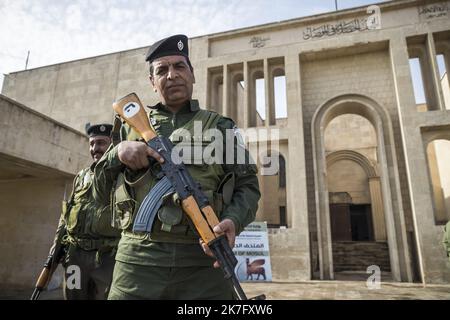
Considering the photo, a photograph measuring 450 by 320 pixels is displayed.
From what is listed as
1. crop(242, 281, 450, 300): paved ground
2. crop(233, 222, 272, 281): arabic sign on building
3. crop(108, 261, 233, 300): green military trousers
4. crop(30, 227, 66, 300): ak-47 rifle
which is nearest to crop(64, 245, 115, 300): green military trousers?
crop(30, 227, 66, 300): ak-47 rifle

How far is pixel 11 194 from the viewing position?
25.1 feet

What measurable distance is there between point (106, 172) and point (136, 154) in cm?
35

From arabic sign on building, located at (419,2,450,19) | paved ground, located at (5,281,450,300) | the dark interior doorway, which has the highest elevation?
arabic sign on building, located at (419,2,450,19)

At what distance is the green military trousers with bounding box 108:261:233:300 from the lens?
1435mm

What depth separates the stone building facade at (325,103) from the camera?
9.28 meters

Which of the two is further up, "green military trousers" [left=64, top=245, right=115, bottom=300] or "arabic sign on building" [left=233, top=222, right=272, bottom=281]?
"arabic sign on building" [left=233, top=222, right=272, bottom=281]

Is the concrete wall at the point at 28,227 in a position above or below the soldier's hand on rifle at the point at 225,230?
above

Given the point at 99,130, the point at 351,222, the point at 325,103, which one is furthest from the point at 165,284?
the point at 351,222

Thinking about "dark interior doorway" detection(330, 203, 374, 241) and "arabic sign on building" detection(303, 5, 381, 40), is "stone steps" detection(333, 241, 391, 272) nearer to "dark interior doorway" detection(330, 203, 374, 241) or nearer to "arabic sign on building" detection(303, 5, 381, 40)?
"dark interior doorway" detection(330, 203, 374, 241)

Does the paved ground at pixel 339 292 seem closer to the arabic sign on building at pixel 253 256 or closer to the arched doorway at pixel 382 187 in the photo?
the arabic sign on building at pixel 253 256

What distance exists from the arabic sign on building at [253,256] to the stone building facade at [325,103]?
1.31m

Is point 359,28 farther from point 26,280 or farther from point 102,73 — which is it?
point 26,280

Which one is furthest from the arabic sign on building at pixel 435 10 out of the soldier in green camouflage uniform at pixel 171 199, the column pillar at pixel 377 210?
the soldier in green camouflage uniform at pixel 171 199

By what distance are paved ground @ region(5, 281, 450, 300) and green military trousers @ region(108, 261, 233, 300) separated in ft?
16.6
